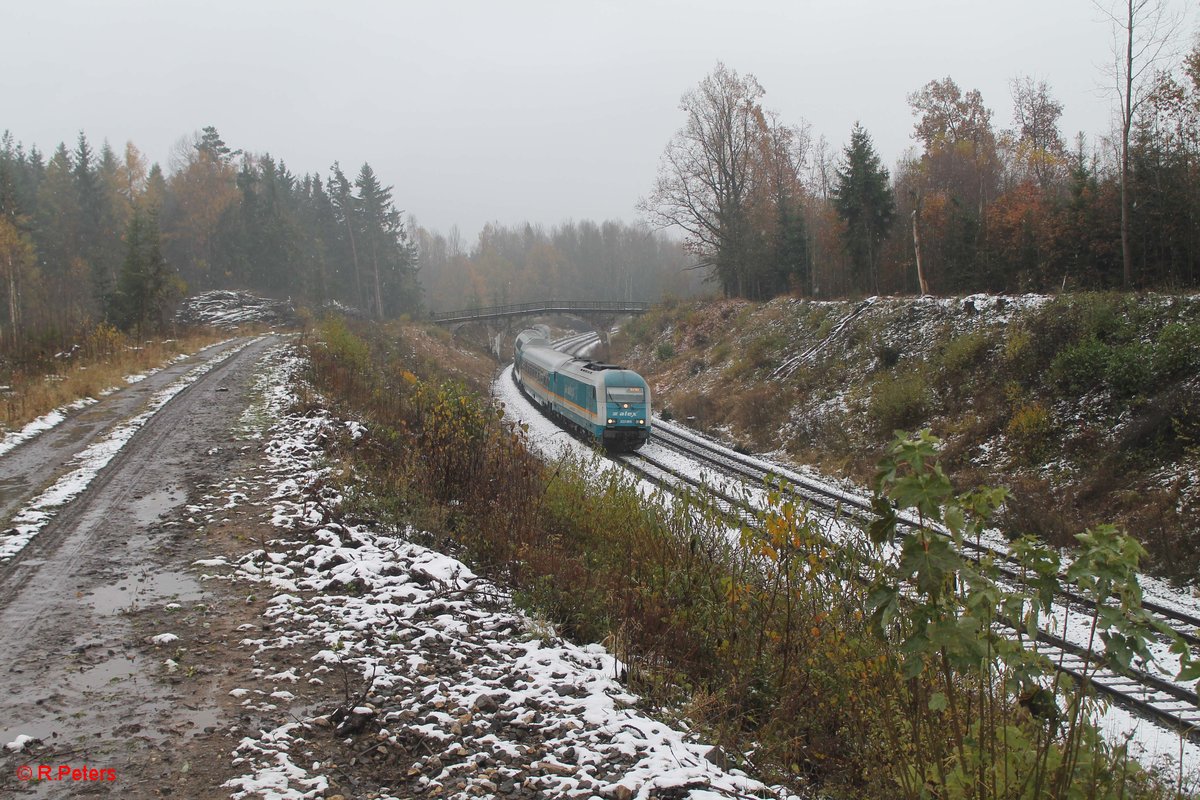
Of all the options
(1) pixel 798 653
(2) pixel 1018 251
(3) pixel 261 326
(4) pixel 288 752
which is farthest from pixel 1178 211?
(3) pixel 261 326

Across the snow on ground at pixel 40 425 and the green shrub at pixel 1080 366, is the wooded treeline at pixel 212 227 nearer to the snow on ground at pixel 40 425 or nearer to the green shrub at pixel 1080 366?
the snow on ground at pixel 40 425

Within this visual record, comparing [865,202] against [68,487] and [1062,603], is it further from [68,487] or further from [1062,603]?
[68,487]

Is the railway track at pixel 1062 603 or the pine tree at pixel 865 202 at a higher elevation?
the pine tree at pixel 865 202

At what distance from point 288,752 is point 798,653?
3.78 meters

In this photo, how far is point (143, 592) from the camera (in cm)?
614

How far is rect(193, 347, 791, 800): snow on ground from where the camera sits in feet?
12.5

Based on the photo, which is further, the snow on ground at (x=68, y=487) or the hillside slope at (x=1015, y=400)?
the hillside slope at (x=1015, y=400)

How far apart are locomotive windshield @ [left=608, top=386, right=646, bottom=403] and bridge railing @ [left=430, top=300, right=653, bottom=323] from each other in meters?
32.4

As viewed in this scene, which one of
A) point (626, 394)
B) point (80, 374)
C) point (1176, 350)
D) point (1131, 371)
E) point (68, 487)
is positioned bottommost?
point (626, 394)

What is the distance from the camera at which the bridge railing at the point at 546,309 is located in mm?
56562

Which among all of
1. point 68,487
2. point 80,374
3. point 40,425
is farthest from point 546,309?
point 68,487

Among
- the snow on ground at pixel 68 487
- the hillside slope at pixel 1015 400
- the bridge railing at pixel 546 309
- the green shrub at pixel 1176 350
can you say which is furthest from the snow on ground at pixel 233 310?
the green shrub at pixel 1176 350

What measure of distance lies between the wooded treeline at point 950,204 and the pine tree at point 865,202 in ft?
0.22

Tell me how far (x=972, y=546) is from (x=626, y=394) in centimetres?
1192
